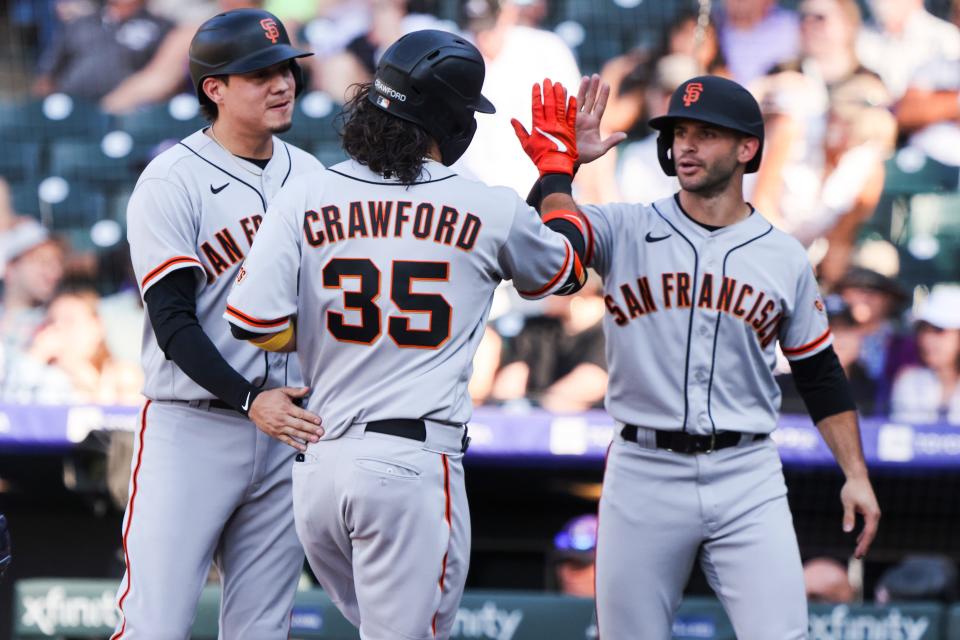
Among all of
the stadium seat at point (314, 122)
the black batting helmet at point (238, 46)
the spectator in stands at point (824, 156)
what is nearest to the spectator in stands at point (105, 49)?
the stadium seat at point (314, 122)

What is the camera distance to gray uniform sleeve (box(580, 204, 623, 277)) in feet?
10.4

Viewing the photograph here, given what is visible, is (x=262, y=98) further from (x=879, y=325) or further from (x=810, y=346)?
(x=879, y=325)

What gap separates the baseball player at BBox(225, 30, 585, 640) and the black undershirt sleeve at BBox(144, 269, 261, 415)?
0.12m

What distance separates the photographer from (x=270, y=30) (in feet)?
9.42

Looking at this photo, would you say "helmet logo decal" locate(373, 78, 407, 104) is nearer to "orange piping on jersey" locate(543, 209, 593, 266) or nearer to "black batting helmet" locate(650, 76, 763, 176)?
"orange piping on jersey" locate(543, 209, 593, 266)

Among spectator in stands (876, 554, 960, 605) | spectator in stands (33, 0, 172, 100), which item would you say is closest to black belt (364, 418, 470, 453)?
spectator in stands (876, 554, 960, 605)

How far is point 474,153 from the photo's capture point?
6.72 metres

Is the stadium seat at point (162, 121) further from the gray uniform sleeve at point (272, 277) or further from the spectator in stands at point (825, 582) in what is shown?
the gray uniform sleeve at point (272, 277)

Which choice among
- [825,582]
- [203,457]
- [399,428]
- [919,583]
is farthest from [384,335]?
[825,582]

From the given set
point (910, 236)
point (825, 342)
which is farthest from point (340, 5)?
point (825, 342)

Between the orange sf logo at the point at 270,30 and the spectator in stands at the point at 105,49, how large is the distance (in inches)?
176

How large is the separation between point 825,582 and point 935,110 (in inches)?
99.9

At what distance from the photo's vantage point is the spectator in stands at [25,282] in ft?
21.0

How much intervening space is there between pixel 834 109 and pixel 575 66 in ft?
4.36
